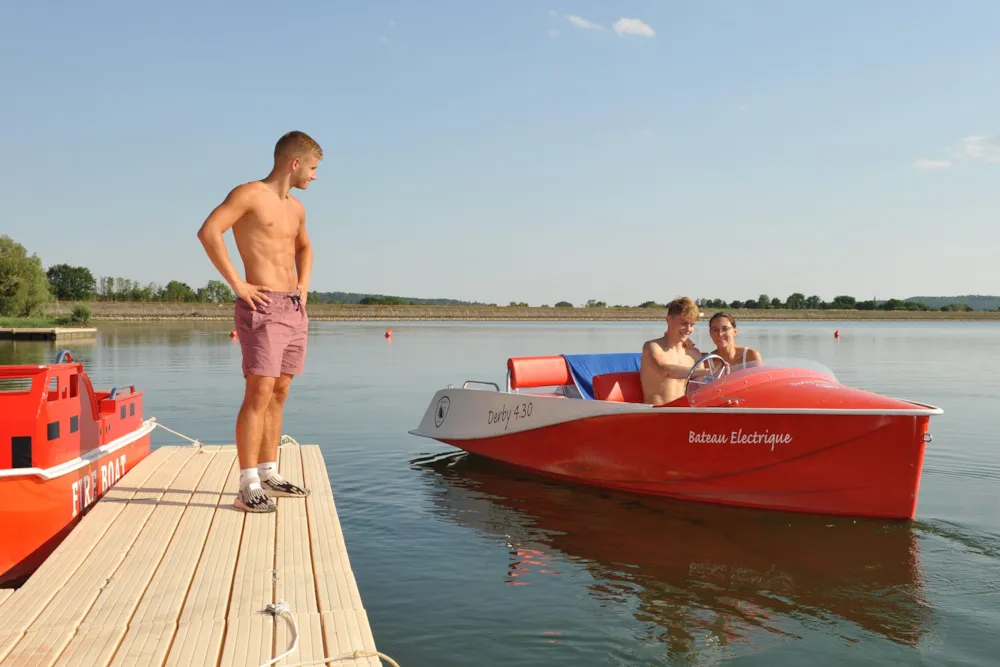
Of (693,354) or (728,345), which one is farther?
(693,354)

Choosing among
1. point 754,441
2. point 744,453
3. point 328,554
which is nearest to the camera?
point 328,554

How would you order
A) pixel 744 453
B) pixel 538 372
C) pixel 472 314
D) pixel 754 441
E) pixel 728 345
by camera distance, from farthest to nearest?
pixel 472 314
pixel 538 372
pixel 728 345
pixel 744 453
pixel 754 441

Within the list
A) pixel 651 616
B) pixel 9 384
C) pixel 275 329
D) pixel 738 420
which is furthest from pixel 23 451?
pixel 9 384

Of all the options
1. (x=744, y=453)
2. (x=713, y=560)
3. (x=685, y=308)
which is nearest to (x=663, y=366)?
(x=685, y=308)

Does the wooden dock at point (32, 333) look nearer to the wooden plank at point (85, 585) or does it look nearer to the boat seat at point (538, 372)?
the boat seat at point (538, 372)

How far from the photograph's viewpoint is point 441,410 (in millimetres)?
10336

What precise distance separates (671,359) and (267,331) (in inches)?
168

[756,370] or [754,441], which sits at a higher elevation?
[756,370]

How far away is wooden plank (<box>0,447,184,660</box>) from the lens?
134 inches

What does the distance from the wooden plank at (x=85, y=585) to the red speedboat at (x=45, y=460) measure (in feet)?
1.05

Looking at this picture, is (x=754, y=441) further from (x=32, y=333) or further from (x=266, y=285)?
(x=32, y=333)

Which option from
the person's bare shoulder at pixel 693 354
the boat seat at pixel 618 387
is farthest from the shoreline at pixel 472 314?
the person's bare shoulder at pixel 693 354

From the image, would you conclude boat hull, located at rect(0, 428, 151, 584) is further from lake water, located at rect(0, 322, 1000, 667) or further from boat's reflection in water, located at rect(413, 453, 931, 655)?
boat's reflection in water, located at rect(413, 453, 931, 655)

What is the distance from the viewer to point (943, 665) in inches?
167
